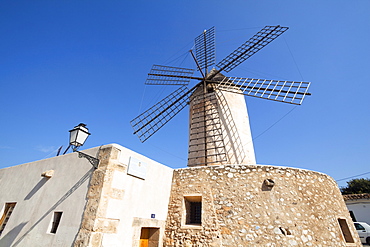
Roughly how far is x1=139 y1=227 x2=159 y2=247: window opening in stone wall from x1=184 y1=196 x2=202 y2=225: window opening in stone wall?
857 millimetres

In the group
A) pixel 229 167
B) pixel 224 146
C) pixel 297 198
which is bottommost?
pixel 297 198

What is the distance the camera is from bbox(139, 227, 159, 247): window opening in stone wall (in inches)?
179

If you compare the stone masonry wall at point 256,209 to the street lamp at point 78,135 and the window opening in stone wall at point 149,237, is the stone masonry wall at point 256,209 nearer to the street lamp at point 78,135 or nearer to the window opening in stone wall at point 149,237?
the window opening in stone wall at point 149,237

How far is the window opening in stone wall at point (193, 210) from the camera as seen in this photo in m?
5.23

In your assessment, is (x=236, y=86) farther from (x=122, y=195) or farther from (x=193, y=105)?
(x=122, y=195)

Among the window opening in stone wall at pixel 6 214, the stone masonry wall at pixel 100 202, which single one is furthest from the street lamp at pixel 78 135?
the window opening in stone wall at pixel 6 214

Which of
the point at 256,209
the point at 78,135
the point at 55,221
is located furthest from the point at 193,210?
the point at 78,135

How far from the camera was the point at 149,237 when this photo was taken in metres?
4.77

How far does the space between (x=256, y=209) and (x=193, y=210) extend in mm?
1686

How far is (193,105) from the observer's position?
8.87 meters

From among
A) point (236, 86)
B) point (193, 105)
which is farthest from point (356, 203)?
point (193, 105)

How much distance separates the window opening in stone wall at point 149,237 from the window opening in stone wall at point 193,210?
0.86 m

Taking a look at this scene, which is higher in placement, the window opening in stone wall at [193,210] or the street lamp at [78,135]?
the street lamp at [78,135]

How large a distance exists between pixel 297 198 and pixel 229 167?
182cm
